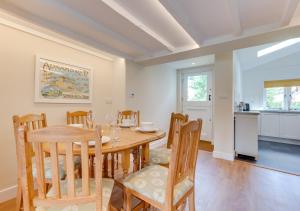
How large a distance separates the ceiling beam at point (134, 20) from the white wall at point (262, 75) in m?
4.15

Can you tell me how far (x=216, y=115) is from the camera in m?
3.25

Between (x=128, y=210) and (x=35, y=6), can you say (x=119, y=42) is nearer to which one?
(x=35, y=6)

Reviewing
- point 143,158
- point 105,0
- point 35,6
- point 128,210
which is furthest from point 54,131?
point 35,6

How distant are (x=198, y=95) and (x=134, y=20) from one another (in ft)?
10.9

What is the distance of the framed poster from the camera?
218cm

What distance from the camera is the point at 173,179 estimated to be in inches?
39.9

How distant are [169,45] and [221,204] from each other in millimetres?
2323

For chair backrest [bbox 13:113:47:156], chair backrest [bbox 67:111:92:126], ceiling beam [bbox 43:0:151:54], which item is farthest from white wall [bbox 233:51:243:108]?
chair backrest [bbox 13:113:47:156]

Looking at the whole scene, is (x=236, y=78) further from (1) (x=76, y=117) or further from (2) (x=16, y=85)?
(2) (x=16, y=85)

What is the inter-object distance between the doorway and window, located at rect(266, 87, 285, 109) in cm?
232

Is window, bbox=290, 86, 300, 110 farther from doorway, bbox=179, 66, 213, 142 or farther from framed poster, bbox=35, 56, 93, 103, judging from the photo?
framed poster, bbox=35, 56, 93, 103

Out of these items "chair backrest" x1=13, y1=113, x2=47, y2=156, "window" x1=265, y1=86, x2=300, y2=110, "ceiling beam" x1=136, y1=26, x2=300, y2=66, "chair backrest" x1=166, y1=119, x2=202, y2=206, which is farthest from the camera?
"window" x1=265, y1=86, x2=300, y2=110

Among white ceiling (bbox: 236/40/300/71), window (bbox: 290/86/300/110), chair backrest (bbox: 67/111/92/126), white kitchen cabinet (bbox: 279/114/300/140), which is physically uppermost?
white ceiling (bbox: 236/40/300/71)

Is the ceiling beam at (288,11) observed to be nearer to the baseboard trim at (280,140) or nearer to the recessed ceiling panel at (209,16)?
the recessed ceiling panel at (209,16)
